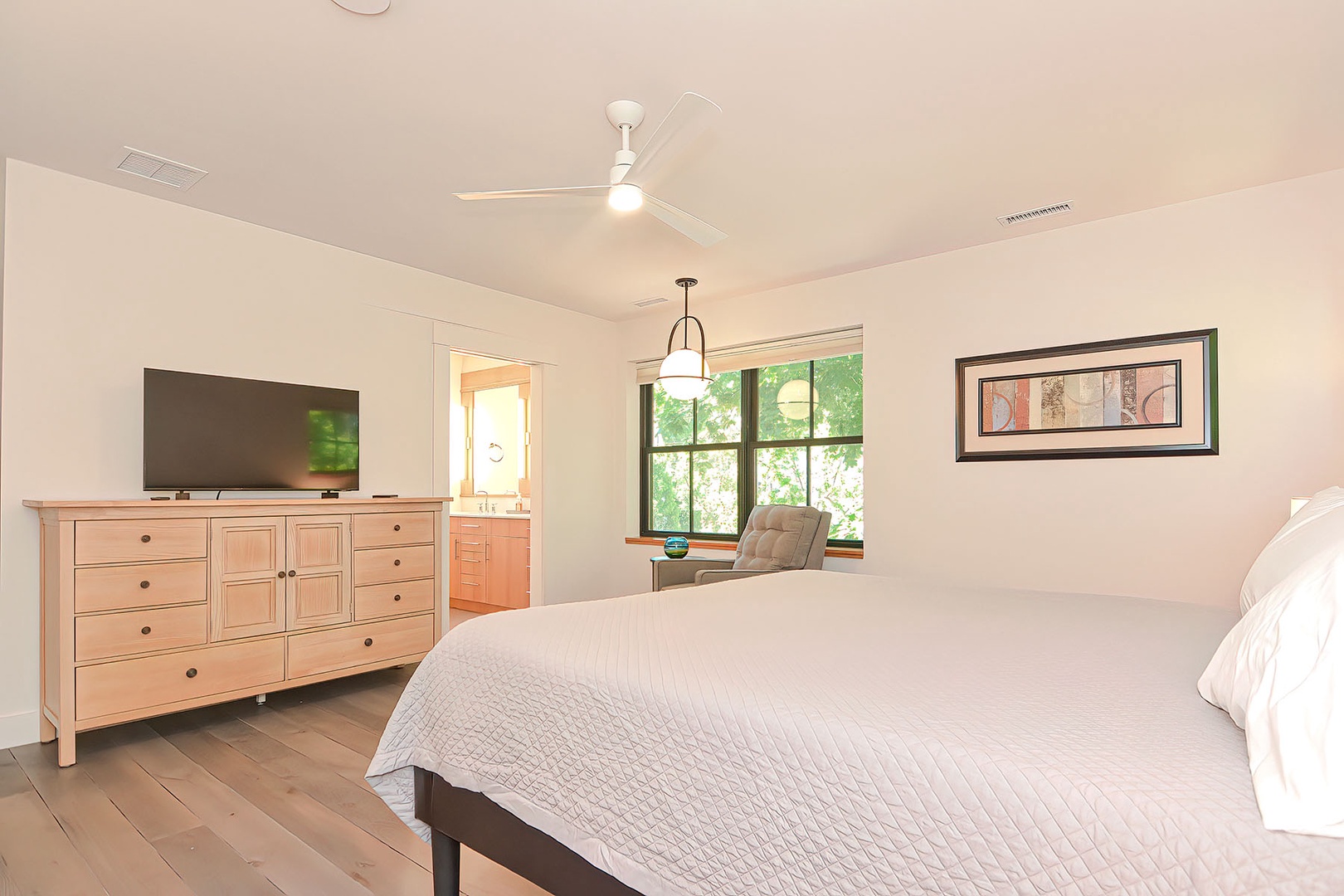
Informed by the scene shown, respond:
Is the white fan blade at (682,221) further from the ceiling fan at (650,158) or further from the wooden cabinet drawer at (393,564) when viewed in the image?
the wooden cabinet drawer at (393,564)

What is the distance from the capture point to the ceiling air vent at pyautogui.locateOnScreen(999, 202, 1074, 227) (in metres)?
3.62

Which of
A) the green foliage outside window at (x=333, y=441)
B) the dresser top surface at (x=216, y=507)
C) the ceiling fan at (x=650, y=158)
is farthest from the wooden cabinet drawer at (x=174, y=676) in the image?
the ceiling fan at (x=650, y=158)

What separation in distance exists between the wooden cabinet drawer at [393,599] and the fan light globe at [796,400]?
2.64m

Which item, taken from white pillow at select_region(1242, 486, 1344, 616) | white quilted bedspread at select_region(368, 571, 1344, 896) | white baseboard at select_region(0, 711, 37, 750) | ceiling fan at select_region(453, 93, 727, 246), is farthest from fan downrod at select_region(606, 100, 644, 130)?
white baseboard at select_region(0, 711, 37, 750)

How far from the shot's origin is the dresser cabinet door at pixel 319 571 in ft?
11.8

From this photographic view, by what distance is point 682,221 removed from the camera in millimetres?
2684

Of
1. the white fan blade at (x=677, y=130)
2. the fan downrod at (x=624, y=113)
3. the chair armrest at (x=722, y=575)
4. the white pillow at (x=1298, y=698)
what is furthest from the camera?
the chair armrest at (x=722, y=575)

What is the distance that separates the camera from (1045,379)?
3971 millimetres

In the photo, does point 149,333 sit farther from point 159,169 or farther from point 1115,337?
point 1115,337

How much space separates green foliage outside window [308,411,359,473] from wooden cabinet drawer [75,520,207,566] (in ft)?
2.52

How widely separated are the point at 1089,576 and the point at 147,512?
4.44 m

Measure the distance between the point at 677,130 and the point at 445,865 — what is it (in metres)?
2.17

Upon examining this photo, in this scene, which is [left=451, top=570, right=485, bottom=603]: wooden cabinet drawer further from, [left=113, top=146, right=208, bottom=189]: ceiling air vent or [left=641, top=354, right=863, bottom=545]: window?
[left=113, top=146, right=208, bottom=189]: ceiling air vent

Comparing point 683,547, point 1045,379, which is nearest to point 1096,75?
point 1045,379
